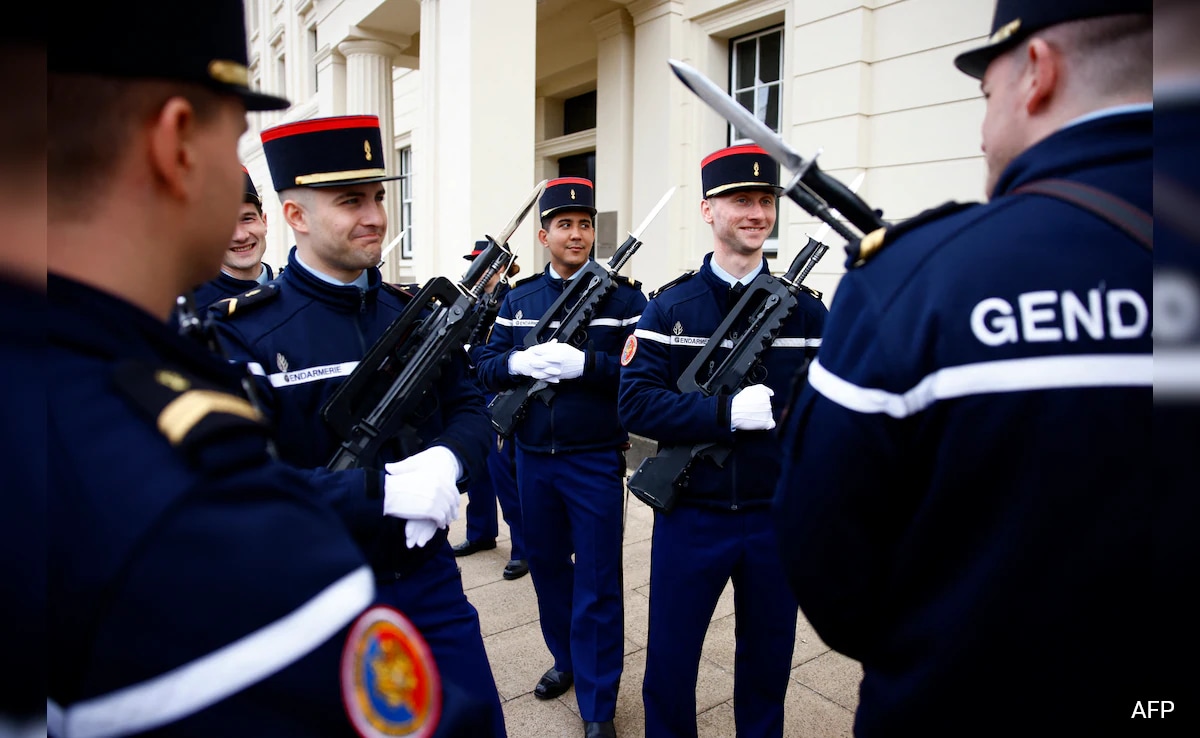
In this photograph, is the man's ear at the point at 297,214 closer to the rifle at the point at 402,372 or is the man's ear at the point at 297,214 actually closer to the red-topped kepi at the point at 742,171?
the rifle at the point at 402,372

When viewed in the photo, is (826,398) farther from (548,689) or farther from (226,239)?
(548,689)

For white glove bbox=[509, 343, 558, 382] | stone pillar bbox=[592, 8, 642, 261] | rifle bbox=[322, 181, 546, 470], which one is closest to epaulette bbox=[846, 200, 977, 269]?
rifle bbox=[322, 181, 546, 470]

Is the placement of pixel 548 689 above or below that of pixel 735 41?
below

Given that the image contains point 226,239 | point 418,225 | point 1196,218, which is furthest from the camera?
point 418,225

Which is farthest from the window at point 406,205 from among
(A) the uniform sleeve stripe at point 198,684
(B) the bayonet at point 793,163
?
(A) the uniform sleeve stripe at point 198,684

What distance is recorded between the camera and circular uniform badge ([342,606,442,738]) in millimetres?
740

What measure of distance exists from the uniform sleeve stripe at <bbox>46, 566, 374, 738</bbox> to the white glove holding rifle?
131cm

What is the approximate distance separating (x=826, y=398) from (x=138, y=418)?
3.21 ft

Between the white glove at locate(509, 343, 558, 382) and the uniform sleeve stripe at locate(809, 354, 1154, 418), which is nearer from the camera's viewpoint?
the uniform sleeve stripe at locate(809, 354, 1154, 418)

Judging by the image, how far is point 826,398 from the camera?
123 centimetres

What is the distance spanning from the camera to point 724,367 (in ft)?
8.89

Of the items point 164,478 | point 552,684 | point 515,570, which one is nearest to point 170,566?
point 164,478

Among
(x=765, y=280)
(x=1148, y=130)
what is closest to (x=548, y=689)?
(x=765, y=280)

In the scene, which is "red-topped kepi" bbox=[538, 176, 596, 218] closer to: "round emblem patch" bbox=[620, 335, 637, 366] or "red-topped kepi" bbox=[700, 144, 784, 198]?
"red-topped kepi" bbox=[700, 144, 784, 198]
